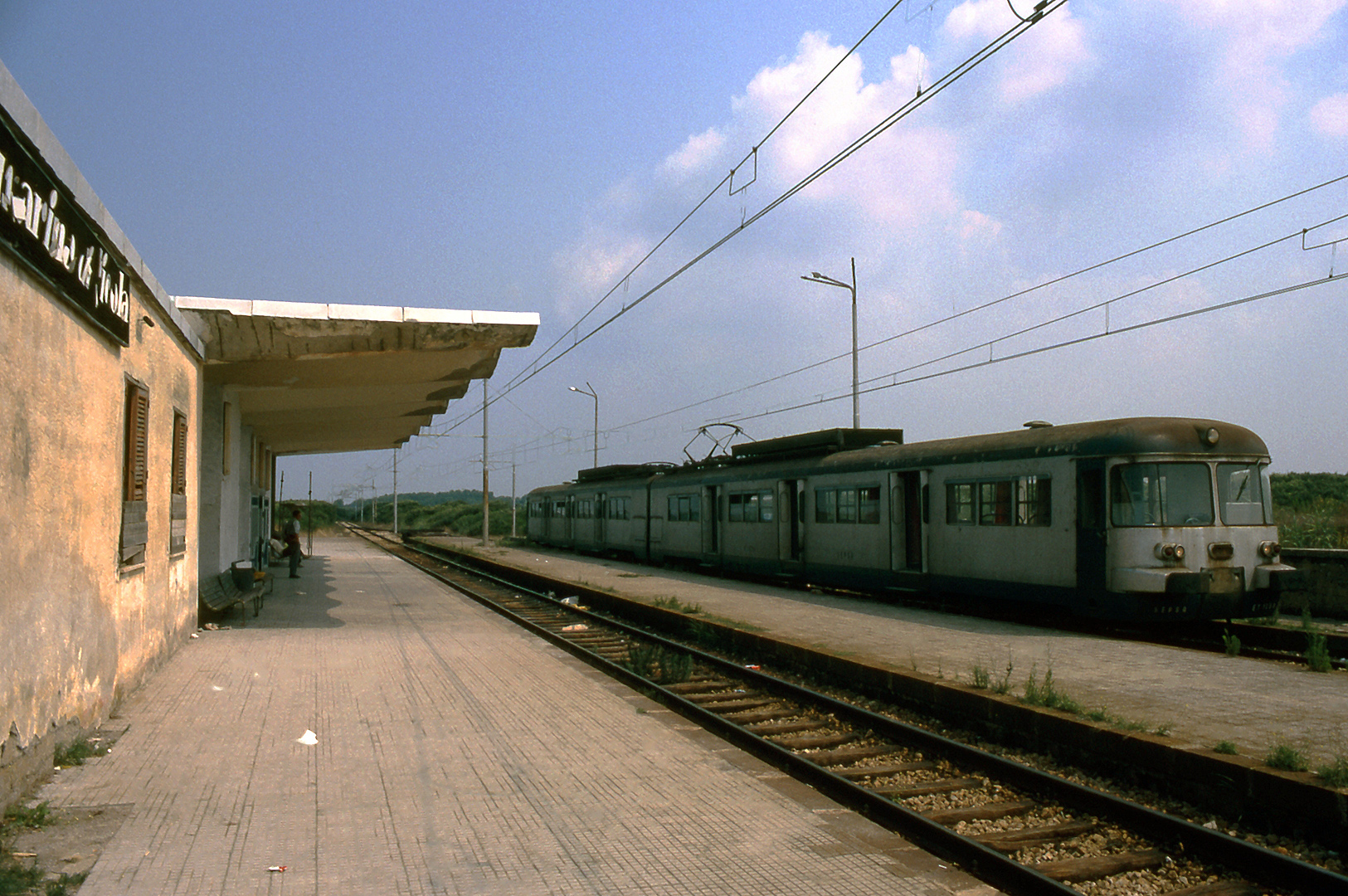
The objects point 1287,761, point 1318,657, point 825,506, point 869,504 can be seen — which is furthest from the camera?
point 825,506

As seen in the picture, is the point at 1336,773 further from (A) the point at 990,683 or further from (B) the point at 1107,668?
(B) the point at 1107,668

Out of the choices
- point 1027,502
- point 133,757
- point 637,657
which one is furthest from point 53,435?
point 1027,502

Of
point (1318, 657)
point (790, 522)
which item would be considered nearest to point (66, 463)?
point (1318, 657)

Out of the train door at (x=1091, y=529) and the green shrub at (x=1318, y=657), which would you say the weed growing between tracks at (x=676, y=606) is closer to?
the train door at (x=1091, y=529)

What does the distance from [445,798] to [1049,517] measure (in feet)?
30.7

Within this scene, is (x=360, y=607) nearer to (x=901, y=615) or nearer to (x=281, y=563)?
(x=901, y=615)

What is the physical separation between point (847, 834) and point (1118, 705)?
10.9ft

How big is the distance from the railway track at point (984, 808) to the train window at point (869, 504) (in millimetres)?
6742

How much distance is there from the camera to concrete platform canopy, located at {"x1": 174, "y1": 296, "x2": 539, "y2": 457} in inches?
479

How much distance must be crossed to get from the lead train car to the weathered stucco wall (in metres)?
10.3

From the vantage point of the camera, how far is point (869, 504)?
1631 centimetres

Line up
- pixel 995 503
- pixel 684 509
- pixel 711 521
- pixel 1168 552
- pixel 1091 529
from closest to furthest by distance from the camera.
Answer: pixel 1168 552, pixel 1091 529, pixel 995 503, pixel 711 521, pixel 684 509

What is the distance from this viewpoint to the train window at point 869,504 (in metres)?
16.1

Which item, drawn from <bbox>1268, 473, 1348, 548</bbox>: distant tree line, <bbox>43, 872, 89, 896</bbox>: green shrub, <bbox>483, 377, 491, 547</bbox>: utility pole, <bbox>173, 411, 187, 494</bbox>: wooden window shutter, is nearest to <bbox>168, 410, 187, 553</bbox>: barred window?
<bbox>173, 411, 187, 494</bbox>: wooden window shutter
